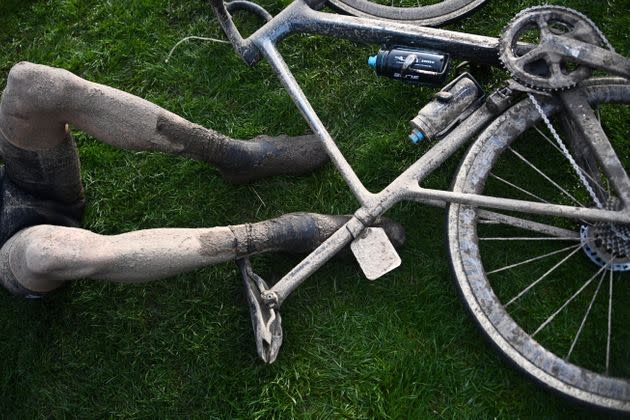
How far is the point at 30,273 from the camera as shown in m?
2.33

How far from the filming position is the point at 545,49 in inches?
94.7

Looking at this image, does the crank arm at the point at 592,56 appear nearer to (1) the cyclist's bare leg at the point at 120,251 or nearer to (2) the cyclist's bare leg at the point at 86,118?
(1) the cyclist's bare leg at the point at 120,251

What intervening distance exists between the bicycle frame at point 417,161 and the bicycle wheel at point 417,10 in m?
0.32

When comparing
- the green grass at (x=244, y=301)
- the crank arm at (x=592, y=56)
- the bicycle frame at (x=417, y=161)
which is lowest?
the green grass at (x=244, y=301)

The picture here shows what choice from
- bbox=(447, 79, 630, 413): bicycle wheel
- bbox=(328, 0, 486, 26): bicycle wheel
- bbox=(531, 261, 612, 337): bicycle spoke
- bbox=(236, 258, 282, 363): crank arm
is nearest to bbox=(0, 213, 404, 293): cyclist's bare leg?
bbox=(236, 258, 282, 363): crank arm

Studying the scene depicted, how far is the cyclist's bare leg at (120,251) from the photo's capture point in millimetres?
2279

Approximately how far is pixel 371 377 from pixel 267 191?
1073 millimetres

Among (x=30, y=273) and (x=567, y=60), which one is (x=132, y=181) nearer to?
Answer: (x=30, y=273)

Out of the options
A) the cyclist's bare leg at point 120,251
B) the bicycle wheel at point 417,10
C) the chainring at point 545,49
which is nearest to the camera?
the cyclist's bare leg at point 120,251

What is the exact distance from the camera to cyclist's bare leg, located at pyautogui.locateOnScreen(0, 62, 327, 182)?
2375 mm

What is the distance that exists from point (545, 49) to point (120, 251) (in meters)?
1.86

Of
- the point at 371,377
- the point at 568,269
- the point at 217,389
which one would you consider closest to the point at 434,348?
the point at 371,377

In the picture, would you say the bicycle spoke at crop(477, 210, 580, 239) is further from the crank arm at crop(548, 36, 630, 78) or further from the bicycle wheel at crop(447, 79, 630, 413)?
the crank arm at crop(548, 36, 630, 78)

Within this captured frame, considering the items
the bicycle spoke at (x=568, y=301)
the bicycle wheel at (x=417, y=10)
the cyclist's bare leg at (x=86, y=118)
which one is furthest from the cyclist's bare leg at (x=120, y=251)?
the bicycle wheel at (x=417, y=10)
